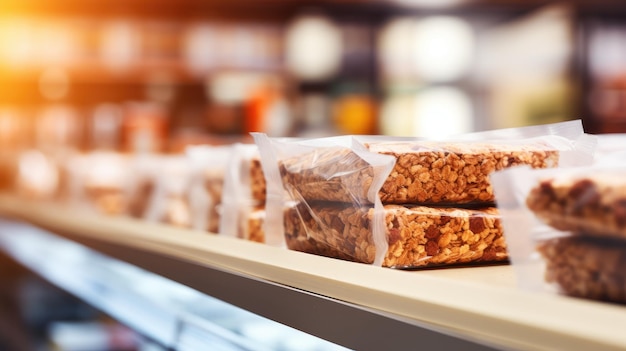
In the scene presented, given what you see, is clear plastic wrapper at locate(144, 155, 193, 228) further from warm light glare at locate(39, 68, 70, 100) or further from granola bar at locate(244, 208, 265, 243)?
warm light glare at locate(39, 68, 70, 100)

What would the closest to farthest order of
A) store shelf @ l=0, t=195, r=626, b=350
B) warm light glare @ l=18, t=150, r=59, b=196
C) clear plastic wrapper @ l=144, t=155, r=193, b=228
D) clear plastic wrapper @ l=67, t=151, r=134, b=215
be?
store shelf @ l=0, t=195, r=626, b=350
clear plastic wrapper @ l=144, t=155, r=193, b=228
clear plastic wrapper @ l=67, t=151, r=134, b=215
warm light glare @ l=18, t=150, r=59, b=196

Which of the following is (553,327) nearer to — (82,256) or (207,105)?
(82,256)

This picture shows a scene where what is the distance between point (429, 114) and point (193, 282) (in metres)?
3.75

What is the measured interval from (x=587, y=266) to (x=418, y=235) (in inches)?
9.3

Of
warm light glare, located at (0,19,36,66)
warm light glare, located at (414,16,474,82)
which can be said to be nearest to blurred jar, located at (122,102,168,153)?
warm light glare, located at (0,19,36,66)

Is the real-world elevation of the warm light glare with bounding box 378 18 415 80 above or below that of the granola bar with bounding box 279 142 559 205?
above

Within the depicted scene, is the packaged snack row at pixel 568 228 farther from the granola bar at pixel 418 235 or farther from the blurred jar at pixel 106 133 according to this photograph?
the blurred jar at pixel 106 133

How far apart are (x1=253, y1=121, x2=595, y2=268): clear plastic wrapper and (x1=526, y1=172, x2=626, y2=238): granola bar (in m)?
0.19

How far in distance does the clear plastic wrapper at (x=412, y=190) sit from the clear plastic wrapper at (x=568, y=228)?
167 mm

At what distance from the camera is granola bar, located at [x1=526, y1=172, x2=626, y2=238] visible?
0.48 metres

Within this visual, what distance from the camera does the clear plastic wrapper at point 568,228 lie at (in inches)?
19.0

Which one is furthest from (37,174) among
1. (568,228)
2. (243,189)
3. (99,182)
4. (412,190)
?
(568,228)

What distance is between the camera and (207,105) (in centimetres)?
483

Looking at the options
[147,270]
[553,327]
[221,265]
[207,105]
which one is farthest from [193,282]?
[207,105]
